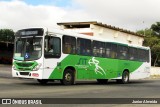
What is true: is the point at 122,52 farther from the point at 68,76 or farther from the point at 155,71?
the point at 155,71

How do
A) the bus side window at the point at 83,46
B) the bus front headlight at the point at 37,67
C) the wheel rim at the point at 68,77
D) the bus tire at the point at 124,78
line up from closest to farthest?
the bus front headlight at the point at 37,67 → the wheel rim at the point at 68,77 → the bus side window at the point at 83,46 → the bus tire at the point at 124,78

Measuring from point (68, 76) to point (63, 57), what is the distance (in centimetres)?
117

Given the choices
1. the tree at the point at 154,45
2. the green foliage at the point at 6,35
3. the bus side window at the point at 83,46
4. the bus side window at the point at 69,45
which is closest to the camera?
the bus side window at the point at 69,45

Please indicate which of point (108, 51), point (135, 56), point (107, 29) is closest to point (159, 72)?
point (107, 29)

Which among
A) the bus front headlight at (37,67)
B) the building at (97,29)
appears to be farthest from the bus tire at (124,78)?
the building at (97,29)

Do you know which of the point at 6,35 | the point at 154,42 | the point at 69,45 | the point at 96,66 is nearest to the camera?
the point at 69,45

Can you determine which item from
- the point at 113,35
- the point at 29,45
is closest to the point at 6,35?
the point at 113,35

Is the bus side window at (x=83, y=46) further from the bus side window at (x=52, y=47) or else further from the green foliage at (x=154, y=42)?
the green foliage at (x=154, y=42)

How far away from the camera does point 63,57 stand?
2189cm

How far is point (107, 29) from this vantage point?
48.3 m

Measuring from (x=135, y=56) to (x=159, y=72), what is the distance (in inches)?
974

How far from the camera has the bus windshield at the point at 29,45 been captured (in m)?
20.8

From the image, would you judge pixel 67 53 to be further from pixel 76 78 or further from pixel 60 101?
pixel 60 101

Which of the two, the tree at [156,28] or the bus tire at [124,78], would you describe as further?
the tree at [156,28]
